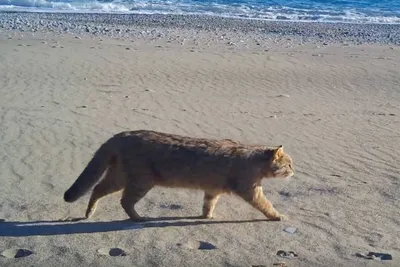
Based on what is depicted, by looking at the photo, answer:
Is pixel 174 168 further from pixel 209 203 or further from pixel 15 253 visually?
pixel 15 253

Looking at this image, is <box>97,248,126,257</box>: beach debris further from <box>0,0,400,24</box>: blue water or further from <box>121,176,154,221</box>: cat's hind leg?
<box>0,0,400,24</box>: blue water

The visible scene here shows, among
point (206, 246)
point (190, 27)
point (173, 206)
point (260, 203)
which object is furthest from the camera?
point (190, 27)

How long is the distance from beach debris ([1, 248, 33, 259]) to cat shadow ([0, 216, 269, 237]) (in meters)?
0.32

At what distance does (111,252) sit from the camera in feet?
18.9

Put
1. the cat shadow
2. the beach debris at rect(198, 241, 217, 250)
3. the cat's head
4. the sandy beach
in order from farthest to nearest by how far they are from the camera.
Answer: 1. the cat's head
2. the cat shadow
3. the sandy beach
4. the beach debris at rect(198, 241, 217, 250)

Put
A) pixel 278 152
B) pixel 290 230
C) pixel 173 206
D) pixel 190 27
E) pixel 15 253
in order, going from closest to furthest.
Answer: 1. pixel 15 253
2. pixel 290 230
3. pixel 278 152
4. pixel 173 206
5. pixel 190 27

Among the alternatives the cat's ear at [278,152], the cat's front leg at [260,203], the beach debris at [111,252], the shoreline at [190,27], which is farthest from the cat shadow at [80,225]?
the shoreline at [190,27]

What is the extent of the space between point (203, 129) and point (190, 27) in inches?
608

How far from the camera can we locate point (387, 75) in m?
16.7

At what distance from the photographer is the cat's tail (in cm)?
638

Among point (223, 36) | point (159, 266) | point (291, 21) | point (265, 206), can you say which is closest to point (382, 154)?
point (265, 206)

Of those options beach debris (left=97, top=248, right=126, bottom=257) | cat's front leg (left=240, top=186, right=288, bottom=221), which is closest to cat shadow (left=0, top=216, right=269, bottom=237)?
cat's front leg (left=240, top=186, right=288, bottom=221)

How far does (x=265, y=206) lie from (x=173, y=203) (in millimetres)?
1092

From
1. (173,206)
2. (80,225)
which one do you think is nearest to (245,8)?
(173,206)
